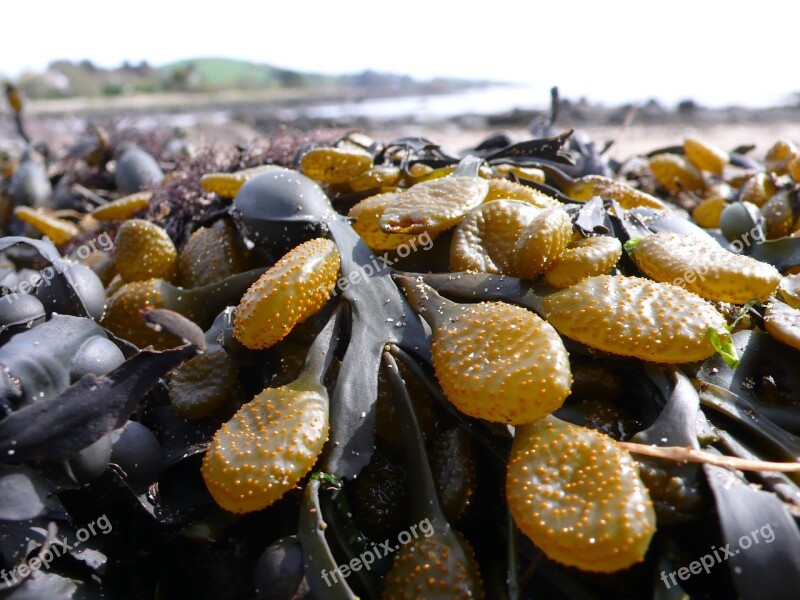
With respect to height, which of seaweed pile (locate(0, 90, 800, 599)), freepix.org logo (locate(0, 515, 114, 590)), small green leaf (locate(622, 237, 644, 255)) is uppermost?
small green leaf (locate(622, 237, 644, 255))

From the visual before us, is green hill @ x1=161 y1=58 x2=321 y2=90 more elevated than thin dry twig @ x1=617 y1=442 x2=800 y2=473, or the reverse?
thin dry twig @ x1=617 y1=442 x2=800 y2=473

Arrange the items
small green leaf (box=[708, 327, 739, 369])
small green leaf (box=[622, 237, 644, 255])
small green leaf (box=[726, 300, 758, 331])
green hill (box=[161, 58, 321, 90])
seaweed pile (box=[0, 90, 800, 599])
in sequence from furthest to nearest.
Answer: green hill (box=[161, 58, 321, 90]) → small green leaf (box=[622, 237, 644, 255]) → small green leaf (box=[726, 300, 758, 331]) → small green leaf (box=[708, 327, 739, 369]) → seaweed pile (box=[0, 90, 800, 599])

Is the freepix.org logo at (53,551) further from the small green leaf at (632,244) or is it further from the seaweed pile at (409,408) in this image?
the small green leaf at (632,244)

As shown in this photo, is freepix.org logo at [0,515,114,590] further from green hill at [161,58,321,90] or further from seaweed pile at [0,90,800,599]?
green hill at [161,58,321,90]

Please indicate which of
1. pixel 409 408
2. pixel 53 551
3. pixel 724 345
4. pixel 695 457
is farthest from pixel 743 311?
pixel 53 551

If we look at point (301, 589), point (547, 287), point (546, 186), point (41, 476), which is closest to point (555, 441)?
point (547, 287)

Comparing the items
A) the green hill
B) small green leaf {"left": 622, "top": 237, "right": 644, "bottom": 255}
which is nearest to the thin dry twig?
small green leaf {"left": 622, "top": 237, "right": 644, "bottom": 255}

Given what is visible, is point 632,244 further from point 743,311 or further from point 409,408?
point 409,408

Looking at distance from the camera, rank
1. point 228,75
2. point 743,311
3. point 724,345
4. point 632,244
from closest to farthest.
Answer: point 724,345
point 743,311
point 632,244
point 228,75
